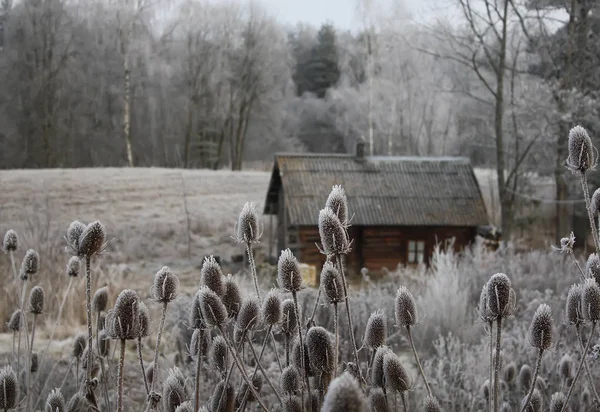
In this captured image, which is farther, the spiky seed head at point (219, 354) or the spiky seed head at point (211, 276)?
the spiky seed head at point (219, 354)

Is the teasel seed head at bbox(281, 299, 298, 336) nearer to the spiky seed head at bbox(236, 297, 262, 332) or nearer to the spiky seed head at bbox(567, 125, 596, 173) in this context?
the spiky seed head at bbox(236, 297, 262, 332)

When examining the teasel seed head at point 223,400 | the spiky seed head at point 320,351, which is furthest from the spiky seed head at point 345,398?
the teasel seed head at point 223,400

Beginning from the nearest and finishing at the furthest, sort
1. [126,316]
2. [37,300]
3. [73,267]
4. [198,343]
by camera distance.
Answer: [126,316] → [198,343] → [37,300] → [73,267]

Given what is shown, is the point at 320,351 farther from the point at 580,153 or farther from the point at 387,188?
the point at 387,188

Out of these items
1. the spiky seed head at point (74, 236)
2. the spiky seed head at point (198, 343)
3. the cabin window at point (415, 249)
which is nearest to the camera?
the spiky seed head at point (74, 236)

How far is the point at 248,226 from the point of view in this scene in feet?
3.40

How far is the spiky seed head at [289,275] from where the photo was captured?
0.97 meters

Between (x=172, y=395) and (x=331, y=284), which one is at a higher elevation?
(x=331, y=284)

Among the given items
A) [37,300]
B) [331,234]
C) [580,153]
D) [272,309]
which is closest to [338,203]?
[331,234]

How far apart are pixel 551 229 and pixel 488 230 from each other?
2.34 metres

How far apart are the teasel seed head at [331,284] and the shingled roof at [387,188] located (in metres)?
7.35

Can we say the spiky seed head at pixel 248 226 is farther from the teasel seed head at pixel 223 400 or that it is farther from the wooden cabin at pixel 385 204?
the wooden cabin at pixel 385 204

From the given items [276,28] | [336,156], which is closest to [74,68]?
[336,156]

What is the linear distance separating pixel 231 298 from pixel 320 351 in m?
0.21
